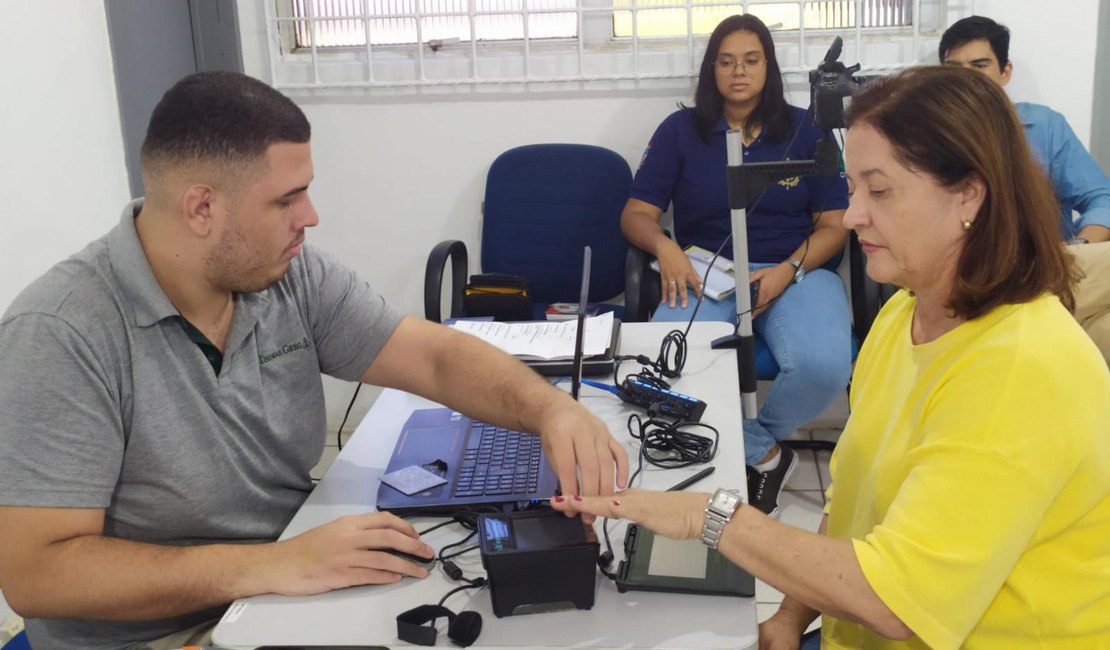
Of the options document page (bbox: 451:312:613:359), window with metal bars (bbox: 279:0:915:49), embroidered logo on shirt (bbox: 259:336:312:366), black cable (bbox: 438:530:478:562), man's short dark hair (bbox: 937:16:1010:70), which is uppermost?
window with metal bars (bbox: 279:0:915:49)

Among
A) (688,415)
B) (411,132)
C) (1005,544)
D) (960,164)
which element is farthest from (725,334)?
(411,132)

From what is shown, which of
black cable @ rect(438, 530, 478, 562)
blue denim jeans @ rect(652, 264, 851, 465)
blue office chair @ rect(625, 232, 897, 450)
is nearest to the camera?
black cable @ rect(438, 530, 478, 562)

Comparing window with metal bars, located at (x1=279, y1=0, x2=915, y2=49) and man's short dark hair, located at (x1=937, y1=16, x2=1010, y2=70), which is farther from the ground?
window with metal bars, located at (x1=279, y1=0, x2=915, y2=49)

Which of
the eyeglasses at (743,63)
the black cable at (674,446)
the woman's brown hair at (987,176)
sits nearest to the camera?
the woman's brown hair at (987,176)

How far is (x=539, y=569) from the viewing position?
1216 millimetres

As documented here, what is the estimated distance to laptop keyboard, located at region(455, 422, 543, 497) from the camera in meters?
1.52

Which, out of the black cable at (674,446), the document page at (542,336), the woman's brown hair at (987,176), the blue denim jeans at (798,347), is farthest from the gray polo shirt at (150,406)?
the blue denim jeans at (798,347)

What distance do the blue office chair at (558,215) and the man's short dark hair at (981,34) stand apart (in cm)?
104

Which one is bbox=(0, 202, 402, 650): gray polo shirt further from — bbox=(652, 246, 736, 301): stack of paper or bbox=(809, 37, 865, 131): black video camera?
bbox=(652, 246, 736, 301): stack of paper

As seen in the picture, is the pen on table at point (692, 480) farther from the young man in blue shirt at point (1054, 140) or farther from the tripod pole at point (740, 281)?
the young man in blue shirt at point (1054, 140)

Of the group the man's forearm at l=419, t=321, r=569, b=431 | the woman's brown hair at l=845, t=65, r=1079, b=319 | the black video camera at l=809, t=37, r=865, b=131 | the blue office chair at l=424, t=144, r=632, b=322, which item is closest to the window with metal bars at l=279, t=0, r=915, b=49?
the blue office chair at l=424, t=144, r=632, b=322

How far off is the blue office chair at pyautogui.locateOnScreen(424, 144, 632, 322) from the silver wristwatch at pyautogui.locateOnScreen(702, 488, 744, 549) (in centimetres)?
203

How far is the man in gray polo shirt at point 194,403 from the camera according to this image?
4.17 ft

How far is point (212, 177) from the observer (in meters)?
1.43
